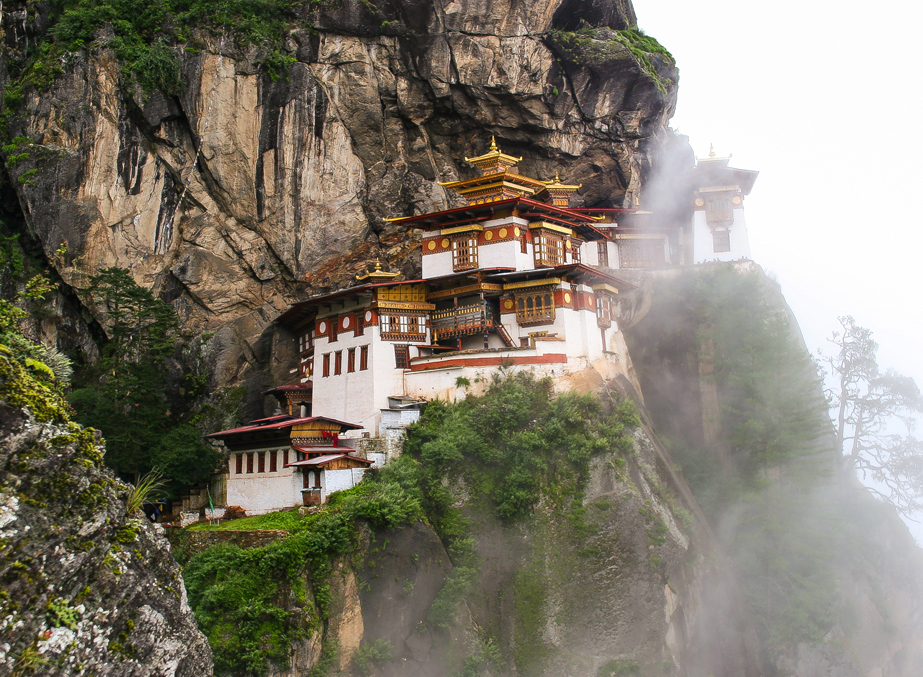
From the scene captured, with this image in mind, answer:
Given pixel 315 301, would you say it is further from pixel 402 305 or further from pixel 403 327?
pixel 403 327

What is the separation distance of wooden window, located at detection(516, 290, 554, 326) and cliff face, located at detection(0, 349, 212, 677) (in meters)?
23.5

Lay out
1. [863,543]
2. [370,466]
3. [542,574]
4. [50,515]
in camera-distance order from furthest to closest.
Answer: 1. [863,543]
2. [370,466]
3. [542,574]
4. [50,515]

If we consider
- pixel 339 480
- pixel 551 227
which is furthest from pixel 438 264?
pixel 339 480

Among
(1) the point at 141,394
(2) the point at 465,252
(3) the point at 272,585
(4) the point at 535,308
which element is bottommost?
(3) the point at 272,585

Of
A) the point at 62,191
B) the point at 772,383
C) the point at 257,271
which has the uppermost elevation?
the point at 62,191

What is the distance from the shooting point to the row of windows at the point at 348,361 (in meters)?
35.1

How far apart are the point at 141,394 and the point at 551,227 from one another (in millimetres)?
21181

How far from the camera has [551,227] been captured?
3969 centimetres

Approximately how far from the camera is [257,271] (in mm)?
40188

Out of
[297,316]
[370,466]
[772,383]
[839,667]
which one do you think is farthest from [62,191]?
[839,667]

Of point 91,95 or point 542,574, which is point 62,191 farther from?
point 542,574

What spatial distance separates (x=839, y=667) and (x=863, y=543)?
245 inches

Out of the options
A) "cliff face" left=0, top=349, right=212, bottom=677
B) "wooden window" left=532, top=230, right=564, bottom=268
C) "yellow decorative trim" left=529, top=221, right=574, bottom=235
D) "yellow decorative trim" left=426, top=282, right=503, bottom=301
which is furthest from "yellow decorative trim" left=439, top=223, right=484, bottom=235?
"cliff face" left=0, top=349, right=212, bottom=677

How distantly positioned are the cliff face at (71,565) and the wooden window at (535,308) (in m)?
23.5
